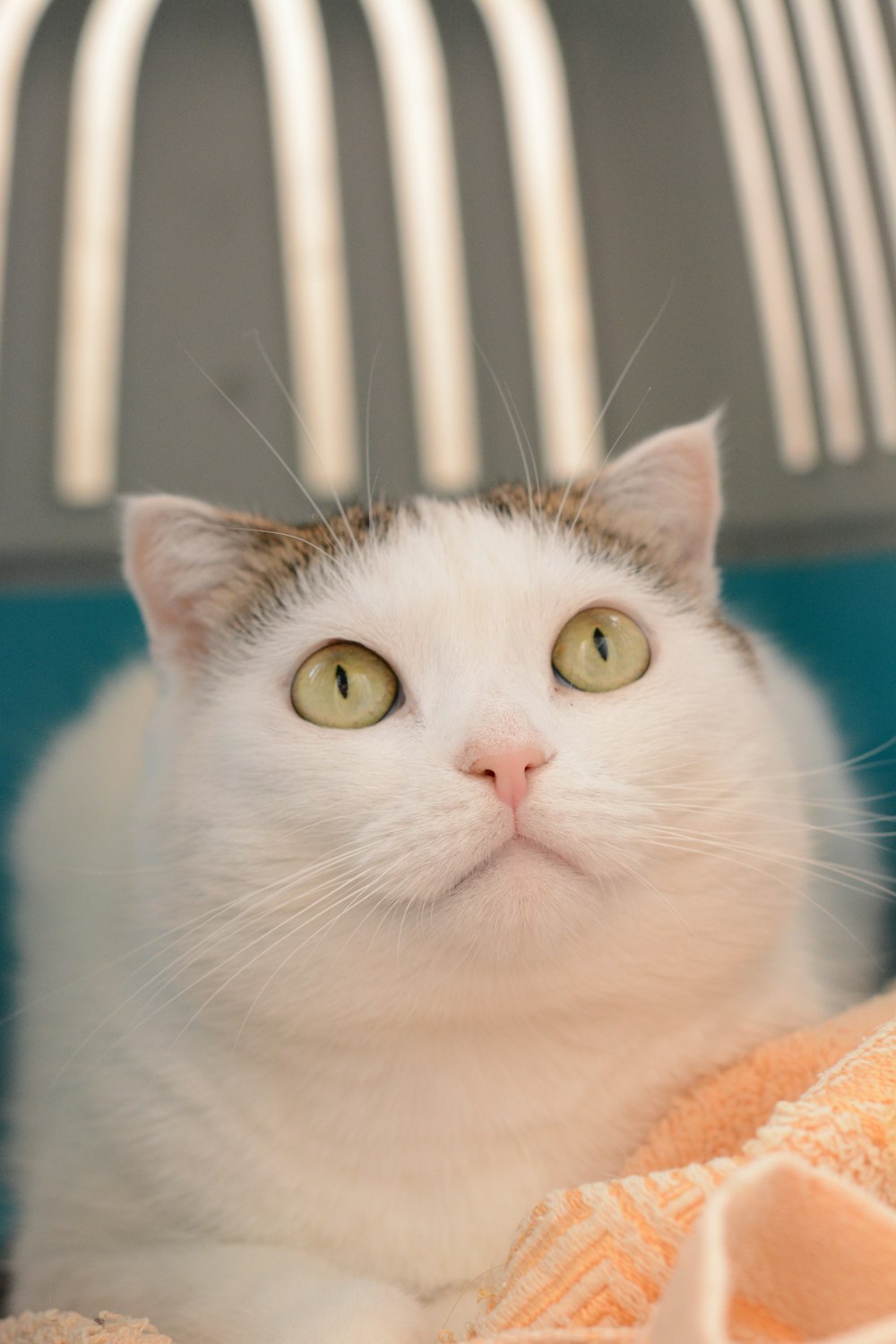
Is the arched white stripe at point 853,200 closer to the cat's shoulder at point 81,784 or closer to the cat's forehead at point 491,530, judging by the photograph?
the cat's forehead at point 491,530

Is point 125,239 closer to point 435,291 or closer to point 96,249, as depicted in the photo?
point 96,249

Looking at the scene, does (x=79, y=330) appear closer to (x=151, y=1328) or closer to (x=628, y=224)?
(x=628, y=224)

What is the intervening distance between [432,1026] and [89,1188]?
373 mm

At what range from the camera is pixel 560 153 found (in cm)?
142

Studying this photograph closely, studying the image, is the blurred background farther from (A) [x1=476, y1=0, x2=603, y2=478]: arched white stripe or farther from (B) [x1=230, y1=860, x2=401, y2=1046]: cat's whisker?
(B) [x1=230, y1=860, x2=401, y2=1046]: cat's whisker

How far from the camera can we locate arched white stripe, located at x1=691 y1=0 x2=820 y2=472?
1345 millimetres

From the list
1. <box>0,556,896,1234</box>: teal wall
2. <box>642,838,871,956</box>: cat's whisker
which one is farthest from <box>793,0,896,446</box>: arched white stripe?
<box>642,838,871,956</box>: cat's whisker

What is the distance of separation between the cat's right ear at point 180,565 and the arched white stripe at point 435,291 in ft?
1.49

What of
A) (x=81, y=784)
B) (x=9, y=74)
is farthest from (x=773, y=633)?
(x=9, y=74)

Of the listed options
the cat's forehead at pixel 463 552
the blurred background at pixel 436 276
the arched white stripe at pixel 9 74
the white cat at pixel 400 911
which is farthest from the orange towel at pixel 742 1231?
the arched white stripe at pixel 9 74

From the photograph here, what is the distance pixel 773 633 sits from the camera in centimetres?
141

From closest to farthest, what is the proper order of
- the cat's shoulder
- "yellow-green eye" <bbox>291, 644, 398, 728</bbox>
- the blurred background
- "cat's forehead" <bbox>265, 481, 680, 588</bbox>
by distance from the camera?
"yellow-green eye" <bbox>291, 644, 398, 728</bbox>, "cat's forehead" <bbox>265, 481, 680, 588</bbox>, the cat's shoulder, the blurred background

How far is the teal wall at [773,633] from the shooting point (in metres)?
1.26

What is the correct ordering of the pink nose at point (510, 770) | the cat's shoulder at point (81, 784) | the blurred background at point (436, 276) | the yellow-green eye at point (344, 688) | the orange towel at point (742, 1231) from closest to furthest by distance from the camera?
the orange towel at point (742, 1231), the pink nose at point (510, 770), the yellow-green eye at point (344, 688), the cat's shoulder at point (81, 784), the blurred background at point (436, 276)
